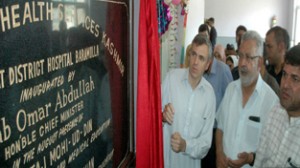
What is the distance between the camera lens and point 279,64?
7.16 ft

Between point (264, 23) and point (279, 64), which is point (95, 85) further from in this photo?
point (264, 23)

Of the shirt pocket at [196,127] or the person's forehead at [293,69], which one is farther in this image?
the shirt pocket at [196,127]

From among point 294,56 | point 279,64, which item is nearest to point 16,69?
point 294,56

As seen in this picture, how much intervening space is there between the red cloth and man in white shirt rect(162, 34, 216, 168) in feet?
1.10

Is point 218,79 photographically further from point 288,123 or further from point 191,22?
point 191,22

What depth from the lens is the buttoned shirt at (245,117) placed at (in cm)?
168

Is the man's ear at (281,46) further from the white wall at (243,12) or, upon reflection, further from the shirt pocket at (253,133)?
the white wall at (243,12)

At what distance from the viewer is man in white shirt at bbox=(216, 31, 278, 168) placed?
5.52 ft

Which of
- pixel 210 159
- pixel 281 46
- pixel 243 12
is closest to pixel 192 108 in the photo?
pixel 210 159

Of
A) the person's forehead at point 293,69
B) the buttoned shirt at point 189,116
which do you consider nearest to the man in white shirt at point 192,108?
the buttoned shirt at point 189,116

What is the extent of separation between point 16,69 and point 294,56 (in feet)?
3.77

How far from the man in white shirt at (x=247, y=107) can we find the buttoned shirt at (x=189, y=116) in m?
0.14

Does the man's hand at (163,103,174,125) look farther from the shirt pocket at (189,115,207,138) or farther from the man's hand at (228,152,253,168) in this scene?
the man's hand at (228,152,253,168)

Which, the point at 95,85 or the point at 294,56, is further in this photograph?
the point at 294,56
